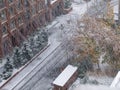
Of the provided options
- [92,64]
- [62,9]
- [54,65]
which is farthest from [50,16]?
[92,64]

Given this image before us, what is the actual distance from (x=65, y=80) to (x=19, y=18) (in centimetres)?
2166

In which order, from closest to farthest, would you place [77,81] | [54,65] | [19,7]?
[77,81] < [54,65] < [19,7]

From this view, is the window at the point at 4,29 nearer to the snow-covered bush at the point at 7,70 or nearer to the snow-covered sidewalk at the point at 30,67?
the snow-covered bush at the point at 7,70

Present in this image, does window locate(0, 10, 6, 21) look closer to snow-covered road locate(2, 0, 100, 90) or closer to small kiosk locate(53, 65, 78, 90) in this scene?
snow-covered road locate(2, 0, 100, 90)

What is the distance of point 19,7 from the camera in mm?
60938

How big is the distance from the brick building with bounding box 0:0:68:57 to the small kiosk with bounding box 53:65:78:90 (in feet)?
55.5

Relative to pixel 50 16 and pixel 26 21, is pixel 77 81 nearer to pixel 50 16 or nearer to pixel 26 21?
pixel 26 21

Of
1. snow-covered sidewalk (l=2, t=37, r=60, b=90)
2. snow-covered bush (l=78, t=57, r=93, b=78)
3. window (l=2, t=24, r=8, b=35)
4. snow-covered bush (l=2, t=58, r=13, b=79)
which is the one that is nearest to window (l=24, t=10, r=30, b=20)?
window (l=2, t=24, r=8, b=35)

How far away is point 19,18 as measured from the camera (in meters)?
61.3

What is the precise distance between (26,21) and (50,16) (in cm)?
797

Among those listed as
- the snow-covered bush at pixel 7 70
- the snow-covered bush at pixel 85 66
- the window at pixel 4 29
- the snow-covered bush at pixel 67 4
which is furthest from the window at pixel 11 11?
the snow-covered bush at pixel 67 4

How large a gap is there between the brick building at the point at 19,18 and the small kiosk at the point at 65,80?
55.5 feet

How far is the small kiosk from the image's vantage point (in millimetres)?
41819

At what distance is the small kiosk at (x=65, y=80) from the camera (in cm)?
4182
